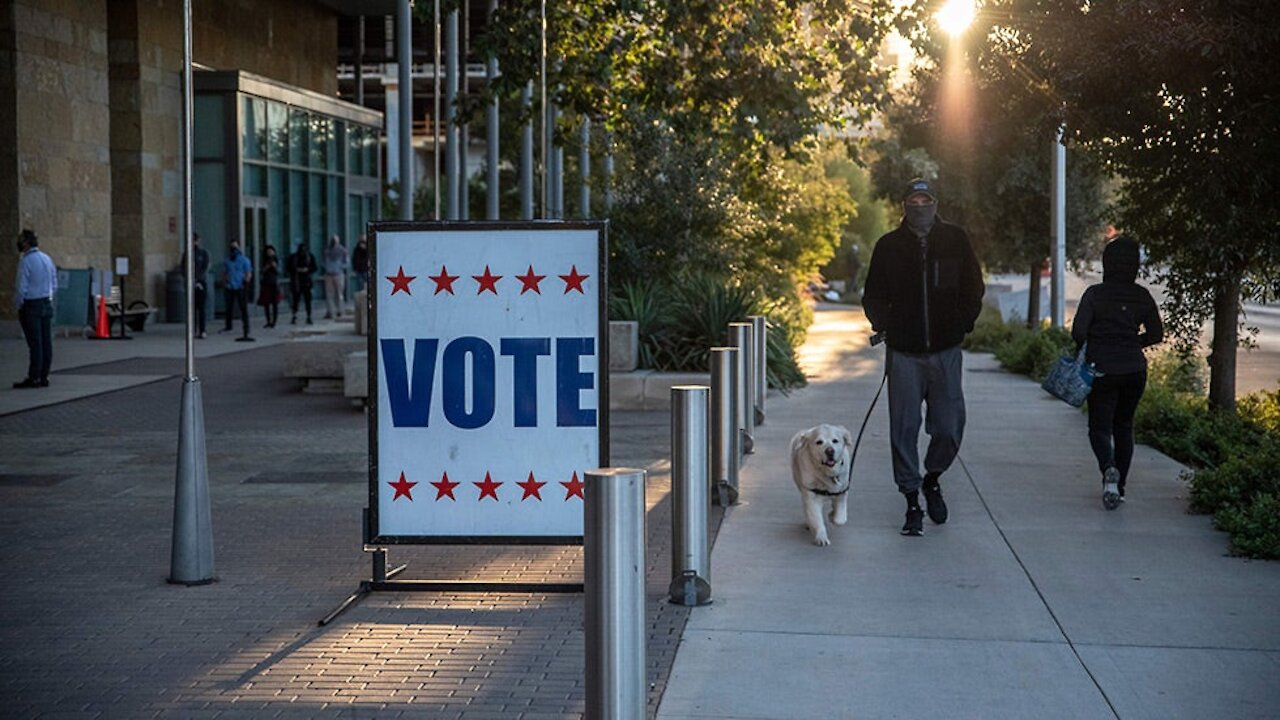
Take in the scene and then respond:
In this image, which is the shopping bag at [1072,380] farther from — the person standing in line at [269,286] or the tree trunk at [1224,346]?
the person standing in line at [269,286]

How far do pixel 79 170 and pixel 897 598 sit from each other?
2501 cm

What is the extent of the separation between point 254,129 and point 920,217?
28.4 metres

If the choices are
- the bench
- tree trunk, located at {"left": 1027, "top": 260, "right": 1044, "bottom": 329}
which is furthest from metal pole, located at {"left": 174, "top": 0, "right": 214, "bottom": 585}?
the bench

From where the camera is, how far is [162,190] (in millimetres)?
33375

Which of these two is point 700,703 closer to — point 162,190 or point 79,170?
point 79,170

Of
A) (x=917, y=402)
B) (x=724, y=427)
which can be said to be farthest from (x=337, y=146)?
(x=917, y=402)

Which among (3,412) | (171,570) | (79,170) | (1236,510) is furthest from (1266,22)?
(79,170)

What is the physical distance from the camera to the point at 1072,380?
32.5 feet

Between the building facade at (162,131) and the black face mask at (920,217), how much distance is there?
21.7 metres

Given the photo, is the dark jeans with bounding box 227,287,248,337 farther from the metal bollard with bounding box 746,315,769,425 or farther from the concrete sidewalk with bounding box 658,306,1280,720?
the concrete sidewalk with bounding box 658,306,1280,720

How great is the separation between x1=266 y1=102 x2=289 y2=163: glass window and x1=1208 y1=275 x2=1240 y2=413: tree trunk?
26.5 metres

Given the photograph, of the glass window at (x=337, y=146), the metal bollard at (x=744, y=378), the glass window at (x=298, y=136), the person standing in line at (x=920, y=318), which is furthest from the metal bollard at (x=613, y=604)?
the glass window at (x=337, y=146)

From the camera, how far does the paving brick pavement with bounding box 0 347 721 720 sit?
19.1ft

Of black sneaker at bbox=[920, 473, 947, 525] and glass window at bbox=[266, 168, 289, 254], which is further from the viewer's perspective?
glass window at bbox=[266, 168, 289, 254]
